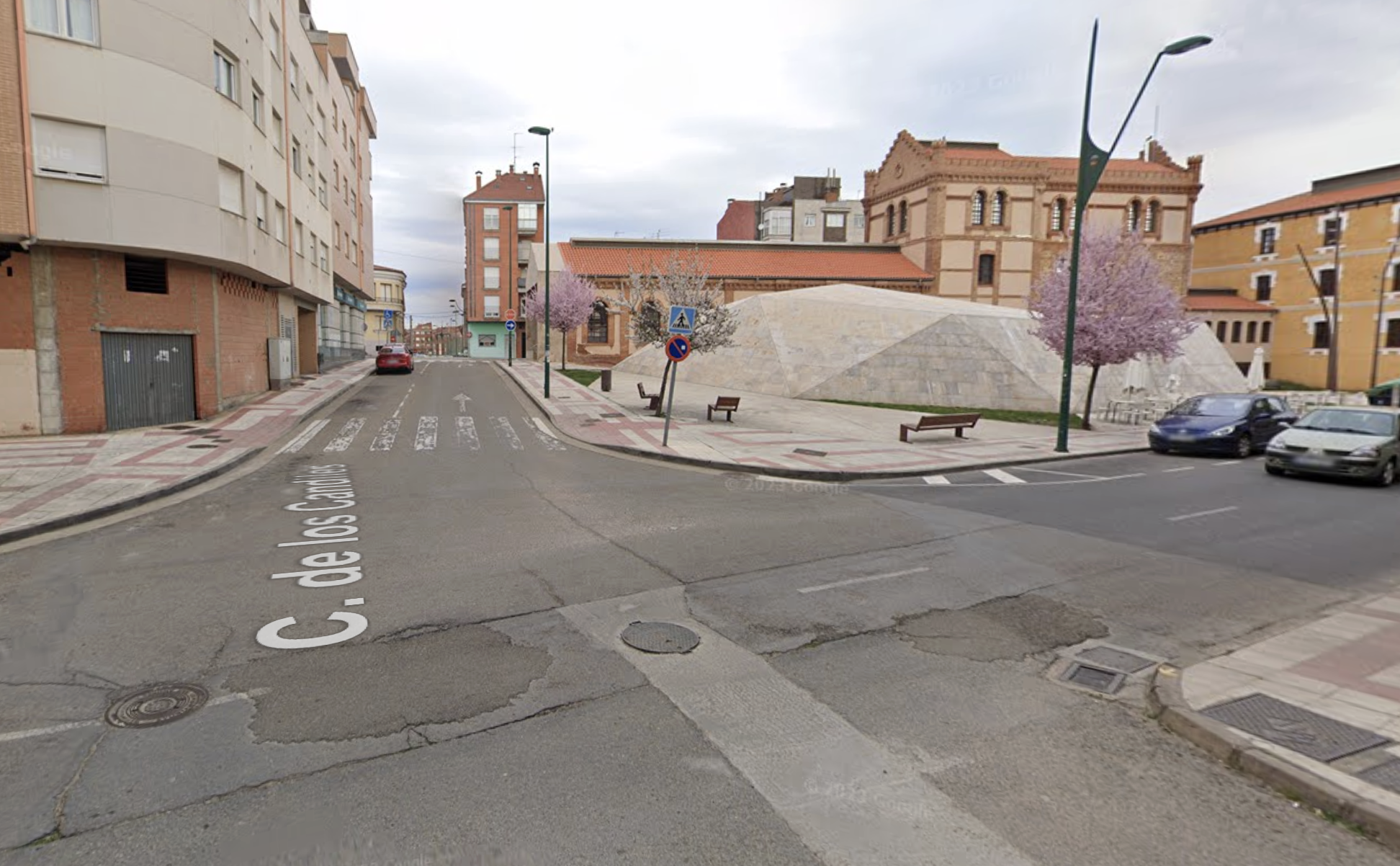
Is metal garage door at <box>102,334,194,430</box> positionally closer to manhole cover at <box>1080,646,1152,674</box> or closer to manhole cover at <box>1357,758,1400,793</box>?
manhole cover at <box>1080,646,1152,674</box>

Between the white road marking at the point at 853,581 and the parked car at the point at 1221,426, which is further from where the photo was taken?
the parked car at the point at 1221,426

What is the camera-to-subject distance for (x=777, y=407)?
80.1 feet

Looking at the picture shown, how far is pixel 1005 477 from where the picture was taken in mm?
14055

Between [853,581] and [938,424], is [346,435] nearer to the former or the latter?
[853,581]

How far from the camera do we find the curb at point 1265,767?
319cm

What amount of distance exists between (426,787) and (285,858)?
24.4 inches

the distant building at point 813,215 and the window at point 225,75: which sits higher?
the distant building at point 813,215

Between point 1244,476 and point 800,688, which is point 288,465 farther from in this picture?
point 1244,476

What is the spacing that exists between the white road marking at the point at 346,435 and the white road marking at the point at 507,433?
10.6ft

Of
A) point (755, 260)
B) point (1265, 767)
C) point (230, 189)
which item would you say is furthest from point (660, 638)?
point (755, 260)

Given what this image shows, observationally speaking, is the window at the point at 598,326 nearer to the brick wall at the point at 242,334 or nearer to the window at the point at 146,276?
the brick wall at the point at 242,334

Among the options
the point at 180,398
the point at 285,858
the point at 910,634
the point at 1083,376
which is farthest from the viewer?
the point at 1083,376

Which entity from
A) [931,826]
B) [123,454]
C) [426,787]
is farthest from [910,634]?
[123,454]

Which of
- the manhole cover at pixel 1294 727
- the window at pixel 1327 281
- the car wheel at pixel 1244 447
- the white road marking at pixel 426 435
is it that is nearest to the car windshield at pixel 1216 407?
the car wheel at pixel 1244 447
